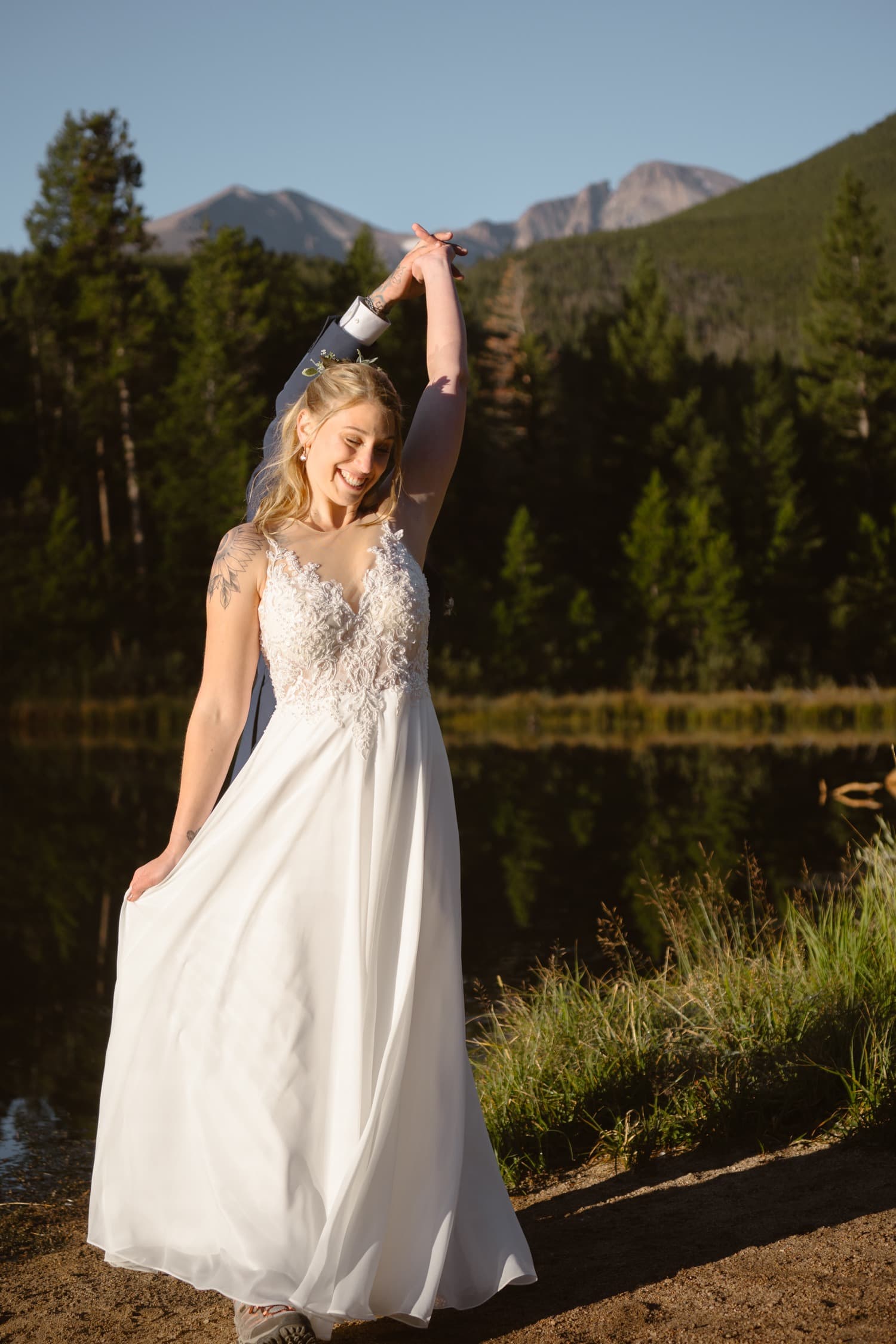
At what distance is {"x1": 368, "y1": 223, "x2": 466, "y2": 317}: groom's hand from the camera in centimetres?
372

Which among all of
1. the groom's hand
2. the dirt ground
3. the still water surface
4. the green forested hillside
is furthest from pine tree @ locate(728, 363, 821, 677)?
the groom's hand

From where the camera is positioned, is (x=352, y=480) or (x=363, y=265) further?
(x=363, y=265)

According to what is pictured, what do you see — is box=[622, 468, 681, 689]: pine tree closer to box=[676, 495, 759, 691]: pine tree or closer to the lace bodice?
box=[676, 495, 759, 691]: pine tree

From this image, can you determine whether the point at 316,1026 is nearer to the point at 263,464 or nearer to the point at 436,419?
the point at 263,464

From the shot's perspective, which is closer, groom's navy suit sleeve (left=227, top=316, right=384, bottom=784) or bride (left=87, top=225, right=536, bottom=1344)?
bride (left=87, top=225, right=536, bottom=1344)

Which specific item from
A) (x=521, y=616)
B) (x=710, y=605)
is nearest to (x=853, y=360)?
(x=710, y=605)

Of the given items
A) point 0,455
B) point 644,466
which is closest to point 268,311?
point 0,455

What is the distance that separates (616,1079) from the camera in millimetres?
4668

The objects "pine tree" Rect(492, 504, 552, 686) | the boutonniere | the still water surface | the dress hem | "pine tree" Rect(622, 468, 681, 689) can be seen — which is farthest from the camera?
"pine tree" Rect(622, 468, 681, 689)

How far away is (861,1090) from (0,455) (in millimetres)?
39269

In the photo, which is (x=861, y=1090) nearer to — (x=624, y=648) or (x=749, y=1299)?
(x=749, y=1299)

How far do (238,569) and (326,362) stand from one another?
2.06ft

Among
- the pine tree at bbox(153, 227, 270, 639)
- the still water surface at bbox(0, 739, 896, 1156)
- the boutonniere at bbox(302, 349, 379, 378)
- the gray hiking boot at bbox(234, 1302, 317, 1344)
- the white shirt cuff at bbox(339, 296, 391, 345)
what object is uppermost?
the pine tree at bbox(153, 227, 270, 639)

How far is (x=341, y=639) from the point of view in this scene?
3131mm
